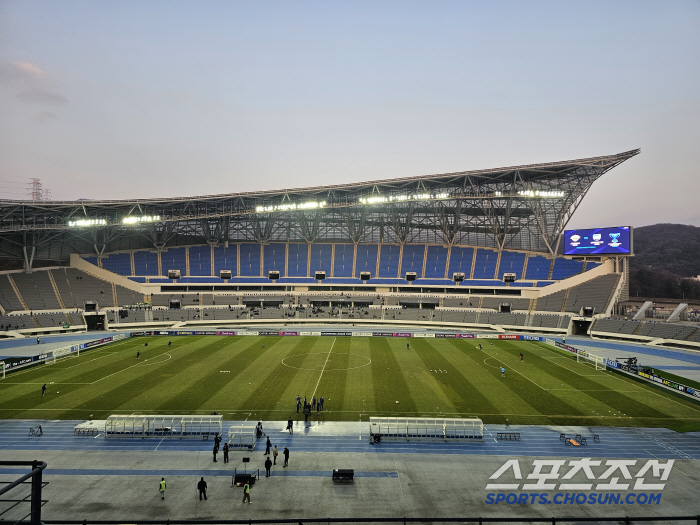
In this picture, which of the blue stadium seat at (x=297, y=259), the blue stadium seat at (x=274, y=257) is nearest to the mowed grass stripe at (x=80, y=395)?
the blue stadium seat at (x=274, y=257)

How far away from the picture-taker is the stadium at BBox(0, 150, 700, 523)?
1923cm

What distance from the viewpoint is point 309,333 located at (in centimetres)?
5234

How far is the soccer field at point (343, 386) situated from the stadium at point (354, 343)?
239 mm

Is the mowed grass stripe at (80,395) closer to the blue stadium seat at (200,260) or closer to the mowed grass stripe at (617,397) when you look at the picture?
the mowed grass stripe at (617,397)

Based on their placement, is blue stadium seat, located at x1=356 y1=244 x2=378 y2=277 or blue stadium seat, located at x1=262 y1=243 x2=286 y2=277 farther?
blue stadium seat, located at x1=356 y1=244 x2=378 y2=277

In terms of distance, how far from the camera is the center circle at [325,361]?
1377 inches

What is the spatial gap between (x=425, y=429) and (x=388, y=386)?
26.9ft

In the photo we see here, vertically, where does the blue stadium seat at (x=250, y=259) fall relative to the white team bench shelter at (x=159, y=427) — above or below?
above

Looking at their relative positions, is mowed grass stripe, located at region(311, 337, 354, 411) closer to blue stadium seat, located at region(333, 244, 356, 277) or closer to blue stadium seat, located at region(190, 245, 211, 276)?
blue stadium seat, located at region(333, 244, 356, 277)

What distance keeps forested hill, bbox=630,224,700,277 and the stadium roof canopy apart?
85.9m

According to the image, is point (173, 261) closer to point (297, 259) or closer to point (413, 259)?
point (297, 259)

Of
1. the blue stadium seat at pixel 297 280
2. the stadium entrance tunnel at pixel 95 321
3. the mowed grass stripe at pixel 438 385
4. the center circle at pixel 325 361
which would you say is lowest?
the stadium entrance tunnel at pixel 95 321

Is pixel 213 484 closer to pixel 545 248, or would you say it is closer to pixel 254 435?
pixel 254 435

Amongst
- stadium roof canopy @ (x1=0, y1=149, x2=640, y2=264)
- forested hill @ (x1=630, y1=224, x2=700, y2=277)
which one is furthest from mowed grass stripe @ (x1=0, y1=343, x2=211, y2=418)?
forested hill @ (x1=630, y1=224, x2=700, y2=277)
